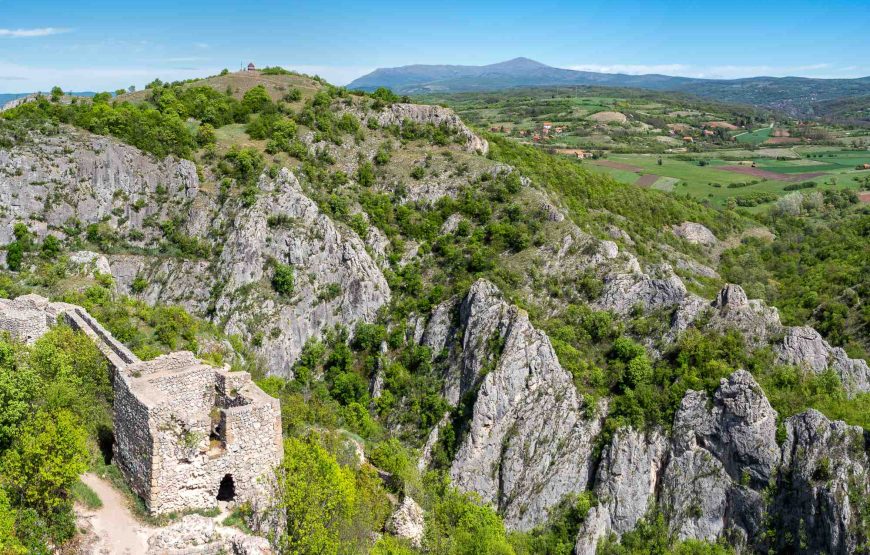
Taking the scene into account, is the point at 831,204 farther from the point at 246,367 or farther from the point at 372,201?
the point at 246,367

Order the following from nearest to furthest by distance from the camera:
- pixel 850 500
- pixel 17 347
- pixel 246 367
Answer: pixel 17 347 < pixel 850 500 < pixel 246 367

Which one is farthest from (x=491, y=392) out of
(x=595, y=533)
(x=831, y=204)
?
(x=831, y=204)

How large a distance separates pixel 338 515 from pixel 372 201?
165 feet

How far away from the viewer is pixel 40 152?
61375 mm

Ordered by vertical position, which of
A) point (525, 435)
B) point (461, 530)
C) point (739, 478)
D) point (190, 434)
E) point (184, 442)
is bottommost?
point (739, 478)

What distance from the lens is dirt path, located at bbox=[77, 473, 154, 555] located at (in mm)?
19078

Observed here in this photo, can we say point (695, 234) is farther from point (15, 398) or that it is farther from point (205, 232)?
point (15, 398)

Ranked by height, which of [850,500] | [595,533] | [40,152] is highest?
[40,152]

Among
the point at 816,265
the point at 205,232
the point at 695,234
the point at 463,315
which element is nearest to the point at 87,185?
the point at 205,232

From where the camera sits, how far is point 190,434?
827 inches

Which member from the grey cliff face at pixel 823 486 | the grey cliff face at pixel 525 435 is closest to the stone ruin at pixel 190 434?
the grey cliff face at pixel 525 435

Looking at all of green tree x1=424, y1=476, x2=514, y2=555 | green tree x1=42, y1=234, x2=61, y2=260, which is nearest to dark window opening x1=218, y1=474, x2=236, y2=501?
green tree x1=424, y1=476, x2=514, y2=555

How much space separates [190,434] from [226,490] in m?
2.88

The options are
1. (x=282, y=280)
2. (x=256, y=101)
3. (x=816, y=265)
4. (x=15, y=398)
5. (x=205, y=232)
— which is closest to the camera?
(x=15, y=398)
